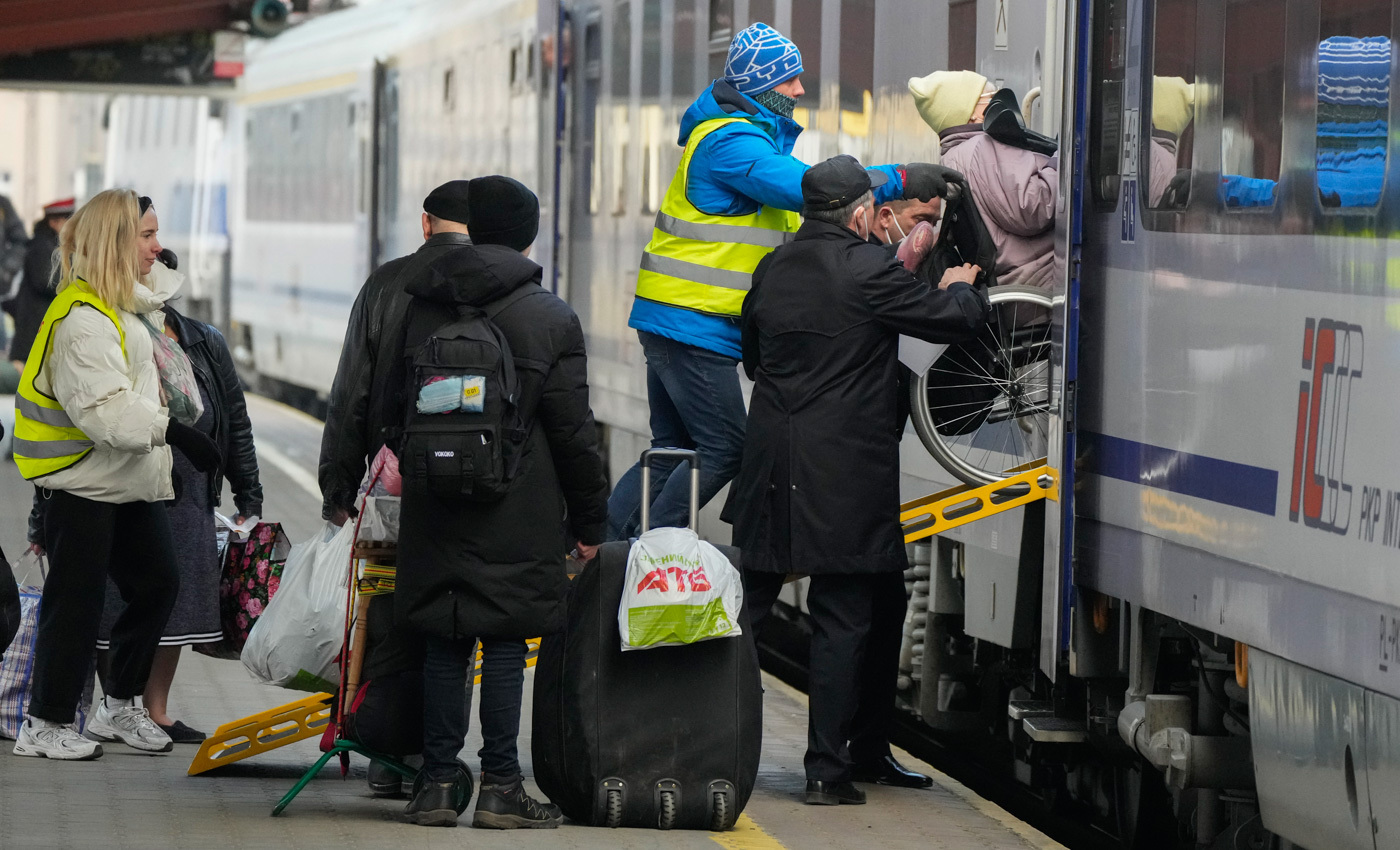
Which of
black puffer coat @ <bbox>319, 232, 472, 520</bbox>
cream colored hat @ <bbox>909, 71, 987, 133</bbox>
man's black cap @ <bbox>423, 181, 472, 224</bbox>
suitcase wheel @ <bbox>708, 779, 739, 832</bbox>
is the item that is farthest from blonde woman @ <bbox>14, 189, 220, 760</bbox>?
cream colored hat @ <bbox>909, 71, 987, 133</bbox>

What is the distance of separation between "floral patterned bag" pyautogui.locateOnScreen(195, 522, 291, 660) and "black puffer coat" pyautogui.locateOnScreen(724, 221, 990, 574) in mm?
1677

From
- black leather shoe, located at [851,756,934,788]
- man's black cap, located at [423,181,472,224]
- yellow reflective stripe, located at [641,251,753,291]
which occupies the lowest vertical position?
black leather shoe, located at [851,756,934,788]

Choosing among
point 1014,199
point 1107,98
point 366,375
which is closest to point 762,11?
point 1014,199

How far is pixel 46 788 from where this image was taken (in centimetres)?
682

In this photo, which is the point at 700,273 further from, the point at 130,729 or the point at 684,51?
the point at 684,51

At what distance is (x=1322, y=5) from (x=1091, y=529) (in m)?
1.90

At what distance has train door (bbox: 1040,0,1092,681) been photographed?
22.4 feet

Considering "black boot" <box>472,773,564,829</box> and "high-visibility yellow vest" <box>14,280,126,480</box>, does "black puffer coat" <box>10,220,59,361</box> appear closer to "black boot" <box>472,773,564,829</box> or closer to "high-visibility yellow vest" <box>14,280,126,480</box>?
"high-visibility yellow vest" <box>14,280,126,480</box>

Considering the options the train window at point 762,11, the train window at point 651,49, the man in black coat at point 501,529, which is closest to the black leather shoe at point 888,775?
the man in black coat at point 501,529

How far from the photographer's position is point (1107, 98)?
22.8 ft

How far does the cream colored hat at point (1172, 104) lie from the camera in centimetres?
644

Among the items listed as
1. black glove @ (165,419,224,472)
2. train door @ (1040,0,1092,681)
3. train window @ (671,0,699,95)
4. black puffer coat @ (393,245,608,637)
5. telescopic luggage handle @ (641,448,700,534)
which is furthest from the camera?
train window @ (671,0,699,95)

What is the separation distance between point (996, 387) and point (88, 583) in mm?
2706

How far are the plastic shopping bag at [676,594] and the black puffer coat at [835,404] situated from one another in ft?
1.79
